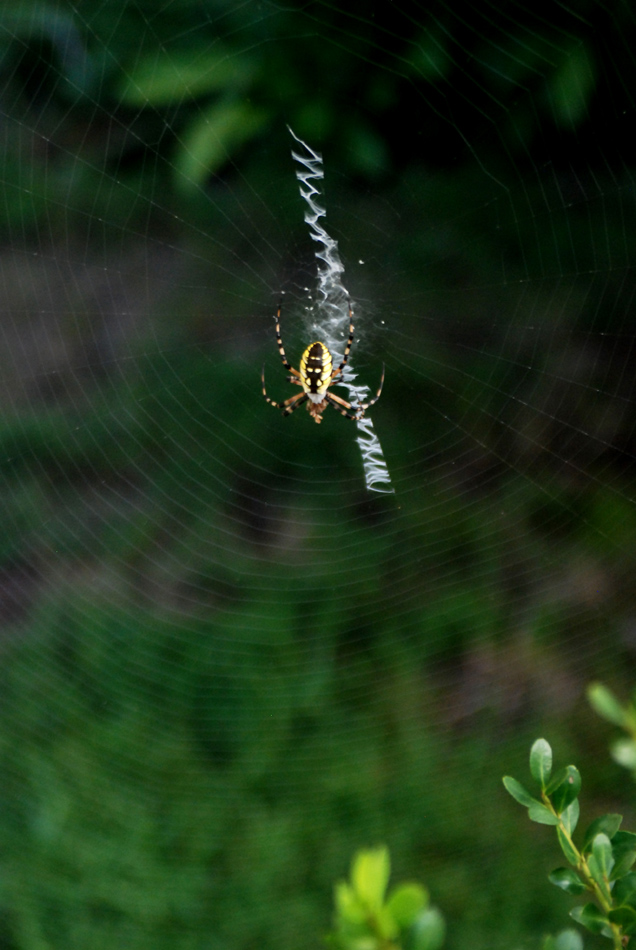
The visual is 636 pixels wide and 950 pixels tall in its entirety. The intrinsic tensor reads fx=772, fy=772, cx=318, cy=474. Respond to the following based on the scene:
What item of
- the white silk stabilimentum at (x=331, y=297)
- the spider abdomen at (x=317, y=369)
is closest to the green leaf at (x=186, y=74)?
the white silk stabilimentum at (x=331, y=297)

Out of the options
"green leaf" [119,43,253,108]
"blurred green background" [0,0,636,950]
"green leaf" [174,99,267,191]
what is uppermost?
"green leaf" [119,43,253,108]

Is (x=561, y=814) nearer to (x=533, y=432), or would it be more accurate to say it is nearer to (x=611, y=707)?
(x=611, y=707)

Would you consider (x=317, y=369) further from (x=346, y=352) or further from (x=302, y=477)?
(x=302, y=477)

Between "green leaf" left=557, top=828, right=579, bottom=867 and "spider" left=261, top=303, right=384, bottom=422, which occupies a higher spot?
"spider" left=261, top=303, right=384, bottom=422

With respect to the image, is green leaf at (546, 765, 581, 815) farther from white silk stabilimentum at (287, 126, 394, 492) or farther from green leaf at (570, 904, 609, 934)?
white silk stabilimentum at (287, 126, 394, 492)

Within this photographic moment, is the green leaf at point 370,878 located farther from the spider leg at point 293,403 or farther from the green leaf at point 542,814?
the spider leg at point 293,403

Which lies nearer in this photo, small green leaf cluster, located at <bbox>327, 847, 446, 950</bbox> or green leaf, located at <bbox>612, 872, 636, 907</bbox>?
small green leaf cluster, located at <bbox>327, 847, 446, 950</bbox>

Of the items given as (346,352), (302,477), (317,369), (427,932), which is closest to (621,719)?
(427,932)

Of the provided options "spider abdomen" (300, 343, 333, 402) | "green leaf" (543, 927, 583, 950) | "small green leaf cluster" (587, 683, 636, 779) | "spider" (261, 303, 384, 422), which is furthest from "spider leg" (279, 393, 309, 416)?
"green leaf" (543, 927, 583, 950)
